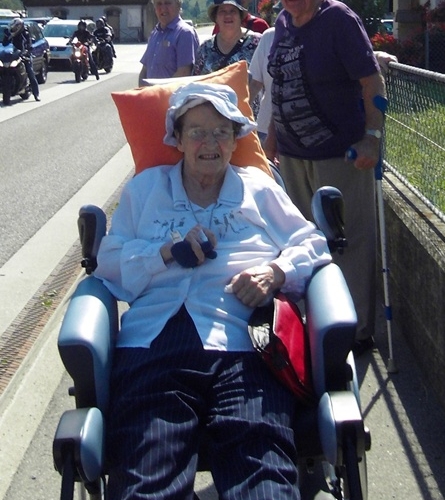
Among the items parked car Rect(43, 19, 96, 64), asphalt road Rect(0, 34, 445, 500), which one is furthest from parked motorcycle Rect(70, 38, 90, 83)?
asphalt road Rect(0, 34, 445, 500)

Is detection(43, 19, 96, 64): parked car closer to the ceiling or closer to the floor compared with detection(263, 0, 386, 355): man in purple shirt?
closer to the floor

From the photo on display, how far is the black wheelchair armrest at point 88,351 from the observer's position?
3107 mm

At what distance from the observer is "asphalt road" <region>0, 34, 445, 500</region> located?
4.06 metres

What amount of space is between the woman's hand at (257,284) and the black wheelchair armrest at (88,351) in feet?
1.58

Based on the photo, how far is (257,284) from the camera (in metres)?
3.42

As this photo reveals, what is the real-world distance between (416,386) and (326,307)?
6.19ft

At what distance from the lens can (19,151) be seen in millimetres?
14430

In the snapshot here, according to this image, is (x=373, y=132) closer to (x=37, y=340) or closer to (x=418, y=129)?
(x=418, y=129)

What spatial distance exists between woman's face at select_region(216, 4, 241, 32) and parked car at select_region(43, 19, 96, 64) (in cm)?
2799

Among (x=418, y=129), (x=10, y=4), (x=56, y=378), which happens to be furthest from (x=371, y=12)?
(x=10, y=4)

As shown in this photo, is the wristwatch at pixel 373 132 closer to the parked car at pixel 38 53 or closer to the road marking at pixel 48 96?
the road marking at pixel 48 96

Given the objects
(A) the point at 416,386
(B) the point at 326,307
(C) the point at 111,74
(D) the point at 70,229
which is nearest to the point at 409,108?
(A) the point at 416,386

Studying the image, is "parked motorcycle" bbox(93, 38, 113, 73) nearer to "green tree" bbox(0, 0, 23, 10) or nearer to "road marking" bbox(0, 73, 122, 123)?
"road marking" bbox(0, 73, 122, 123)

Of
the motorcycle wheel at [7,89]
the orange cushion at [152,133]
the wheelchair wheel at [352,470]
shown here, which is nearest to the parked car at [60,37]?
the motorcycle wheel at [7,89]
